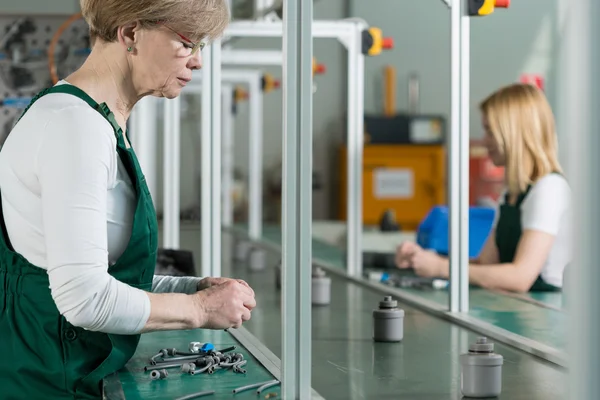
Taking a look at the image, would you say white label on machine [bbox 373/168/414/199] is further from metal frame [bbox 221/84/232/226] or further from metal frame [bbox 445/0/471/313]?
metal frame [bbox 445/0/471/313]

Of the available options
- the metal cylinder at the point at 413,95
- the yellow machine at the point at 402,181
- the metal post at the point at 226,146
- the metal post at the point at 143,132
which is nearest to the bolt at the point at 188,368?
the metal post at the point at 143,132

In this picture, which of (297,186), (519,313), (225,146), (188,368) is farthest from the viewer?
(225,146)

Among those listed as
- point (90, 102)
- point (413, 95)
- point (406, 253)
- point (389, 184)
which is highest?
point (413, 95)

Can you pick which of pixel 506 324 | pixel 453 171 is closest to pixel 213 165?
pixel 453 171

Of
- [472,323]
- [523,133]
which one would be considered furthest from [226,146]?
[472,323]

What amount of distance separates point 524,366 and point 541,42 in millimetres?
7946

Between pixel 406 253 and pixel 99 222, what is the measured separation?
6.33 feet

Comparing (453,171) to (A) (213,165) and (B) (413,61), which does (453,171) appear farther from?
(B) (413,61)

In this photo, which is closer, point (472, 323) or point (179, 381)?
point (179, 381)

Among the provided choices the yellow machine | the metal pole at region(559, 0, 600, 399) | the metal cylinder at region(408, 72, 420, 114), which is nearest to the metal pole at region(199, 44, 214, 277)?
the metal pole at region(559, 0, 600, 399)

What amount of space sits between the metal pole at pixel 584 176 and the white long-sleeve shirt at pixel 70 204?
0.78 m

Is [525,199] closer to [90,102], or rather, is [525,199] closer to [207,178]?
[207,178]

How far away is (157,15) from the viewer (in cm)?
153

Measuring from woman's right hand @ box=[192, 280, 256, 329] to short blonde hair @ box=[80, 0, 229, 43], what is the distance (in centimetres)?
42
